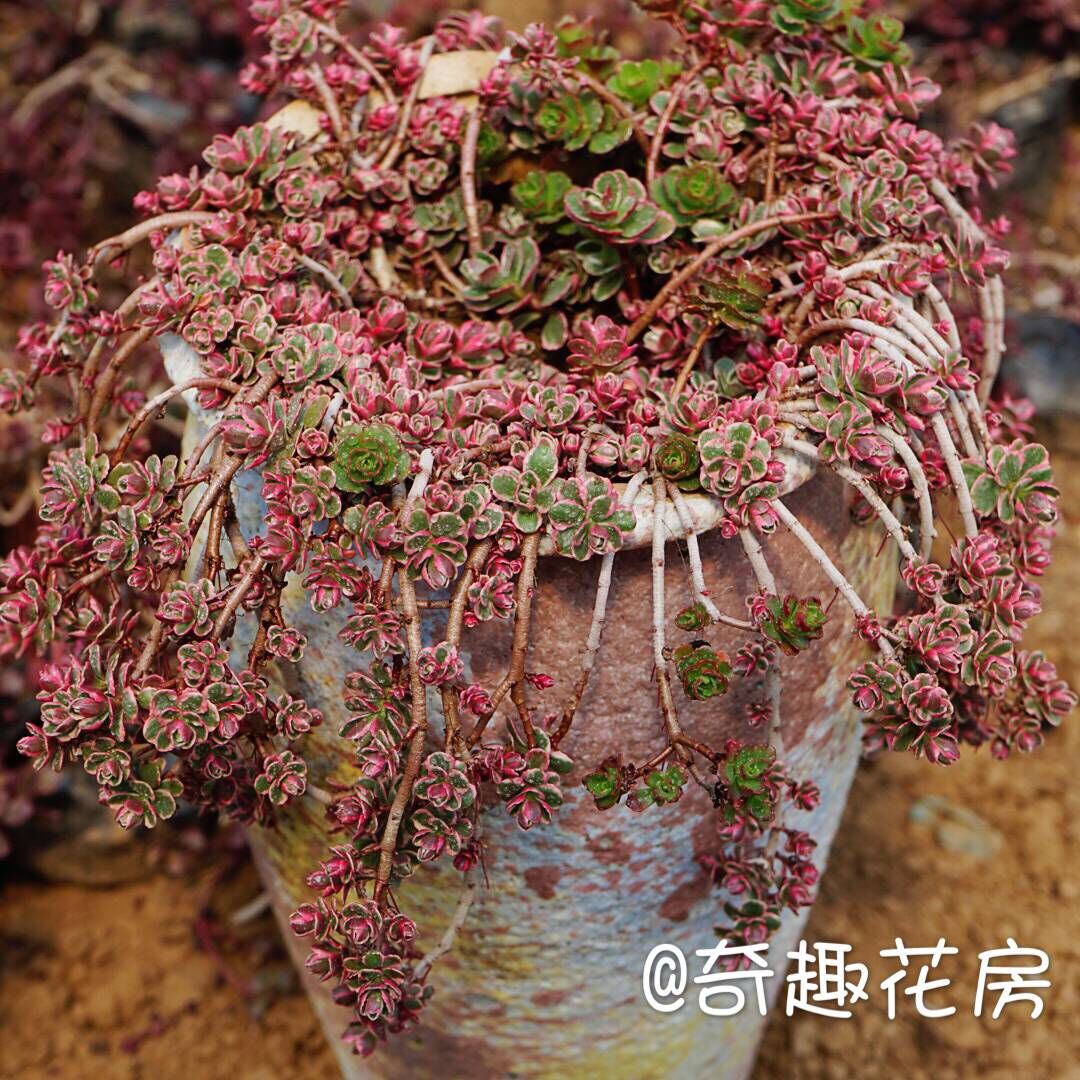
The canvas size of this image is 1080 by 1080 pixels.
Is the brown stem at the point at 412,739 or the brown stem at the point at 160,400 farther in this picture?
the brown stem at the point at 160,400

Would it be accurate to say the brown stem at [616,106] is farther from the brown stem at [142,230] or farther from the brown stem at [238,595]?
the brown stem at [238,595]

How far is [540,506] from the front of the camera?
119 cm

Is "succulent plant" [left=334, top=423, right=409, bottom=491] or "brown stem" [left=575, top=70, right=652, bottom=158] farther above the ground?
"brown stem" [left=575, top=70, right=652, bottom=158]

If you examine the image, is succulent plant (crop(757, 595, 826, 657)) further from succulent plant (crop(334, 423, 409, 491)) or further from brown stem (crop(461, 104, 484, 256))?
brown stem (crop(461, 104, 484, 256))

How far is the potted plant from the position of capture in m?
1.20

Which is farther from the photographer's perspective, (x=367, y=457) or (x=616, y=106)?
(x=616, y=106)

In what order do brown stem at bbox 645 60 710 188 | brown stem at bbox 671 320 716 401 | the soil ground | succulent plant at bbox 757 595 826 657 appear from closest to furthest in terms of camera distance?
succulent plant at bbox 757 595 826 657, brown stem at bbox 671 320 716 401, brown stem at bbox 645 60 710 188, the soil ground

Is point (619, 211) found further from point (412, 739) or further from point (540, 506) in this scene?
point (412, 739)

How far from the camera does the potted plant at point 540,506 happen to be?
1203 mm

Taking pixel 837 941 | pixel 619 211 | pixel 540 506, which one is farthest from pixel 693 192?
pixel 837 941

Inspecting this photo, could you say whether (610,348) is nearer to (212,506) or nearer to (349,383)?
(349,383)

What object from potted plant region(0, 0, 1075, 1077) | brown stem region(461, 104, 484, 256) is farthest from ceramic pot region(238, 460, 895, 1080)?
brown stem region(461, 104, 484, 256)

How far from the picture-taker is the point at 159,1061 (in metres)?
2.37

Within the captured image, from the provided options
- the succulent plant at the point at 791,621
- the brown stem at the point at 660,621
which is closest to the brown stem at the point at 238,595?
the brown stem at the point at 660,621
